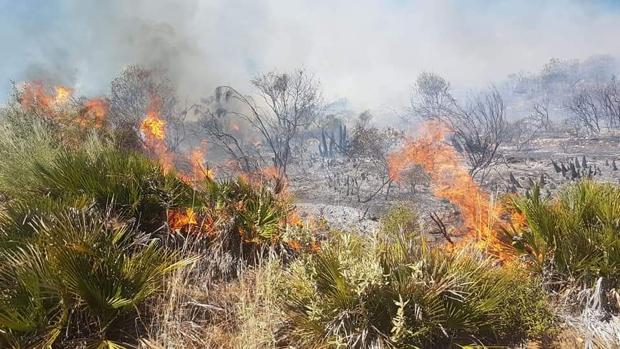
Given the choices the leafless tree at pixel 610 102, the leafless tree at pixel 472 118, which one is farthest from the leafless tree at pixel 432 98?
the leafless tree at pixel 610 102

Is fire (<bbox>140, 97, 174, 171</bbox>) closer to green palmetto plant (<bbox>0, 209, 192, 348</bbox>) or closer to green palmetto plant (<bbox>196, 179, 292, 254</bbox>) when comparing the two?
green palmetto plant (<bbox>196, 179, 292, 254</bbox>)

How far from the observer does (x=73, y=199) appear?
4.48 m

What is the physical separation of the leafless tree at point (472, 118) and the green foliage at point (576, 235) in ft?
73.9

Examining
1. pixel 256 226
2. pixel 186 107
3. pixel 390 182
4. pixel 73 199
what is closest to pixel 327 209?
pixel 390 182

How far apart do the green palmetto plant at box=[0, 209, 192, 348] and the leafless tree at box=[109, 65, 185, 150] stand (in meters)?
34.3

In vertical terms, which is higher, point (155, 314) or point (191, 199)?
point (191, 199)

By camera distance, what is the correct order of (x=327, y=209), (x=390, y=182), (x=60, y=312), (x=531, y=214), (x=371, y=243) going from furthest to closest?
(x=390, y=182), (x=327, y=209), (x=531, y=214), (x=371, y=243), (x=60, y=312)

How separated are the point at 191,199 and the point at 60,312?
2630 millimetres

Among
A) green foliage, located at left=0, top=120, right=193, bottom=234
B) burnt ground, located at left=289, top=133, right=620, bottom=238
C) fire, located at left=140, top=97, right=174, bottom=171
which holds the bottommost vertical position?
burnt ground, located at left=289, top=133, right=620, bottom=238

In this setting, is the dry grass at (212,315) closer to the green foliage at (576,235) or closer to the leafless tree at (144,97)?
the green foliage at (576,235)

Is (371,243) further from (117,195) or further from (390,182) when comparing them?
(390,182)

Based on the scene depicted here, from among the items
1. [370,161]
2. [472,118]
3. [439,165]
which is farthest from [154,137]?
[472,118]

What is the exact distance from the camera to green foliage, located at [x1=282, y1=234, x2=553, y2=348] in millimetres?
3328

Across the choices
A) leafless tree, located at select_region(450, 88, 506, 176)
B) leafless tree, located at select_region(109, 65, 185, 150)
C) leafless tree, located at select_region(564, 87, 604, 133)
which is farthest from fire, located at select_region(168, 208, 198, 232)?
leafless tree, located at select_region(564, 87, 604, 133)
